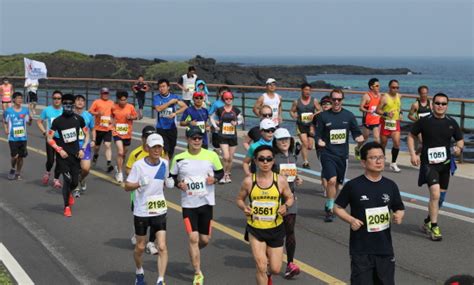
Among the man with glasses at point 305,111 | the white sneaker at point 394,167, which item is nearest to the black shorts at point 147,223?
the man with glasses at point 305,111

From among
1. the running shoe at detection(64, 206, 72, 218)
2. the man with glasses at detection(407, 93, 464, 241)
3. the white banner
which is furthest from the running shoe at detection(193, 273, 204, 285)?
the white banner

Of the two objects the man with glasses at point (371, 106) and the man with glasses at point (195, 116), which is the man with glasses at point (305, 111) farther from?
the man with glasses at point (195, 116)

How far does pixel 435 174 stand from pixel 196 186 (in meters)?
3.47

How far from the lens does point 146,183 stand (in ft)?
24.7

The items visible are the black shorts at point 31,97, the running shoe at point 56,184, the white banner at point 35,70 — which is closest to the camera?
the running shoe at point 56,184

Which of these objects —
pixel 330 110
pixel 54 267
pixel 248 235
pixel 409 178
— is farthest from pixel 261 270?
pixel 409 178

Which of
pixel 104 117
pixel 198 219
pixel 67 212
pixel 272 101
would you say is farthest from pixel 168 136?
pixel 198 219

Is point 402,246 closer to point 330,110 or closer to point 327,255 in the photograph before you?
point 327,255

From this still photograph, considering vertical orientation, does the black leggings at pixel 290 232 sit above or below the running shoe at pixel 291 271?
above

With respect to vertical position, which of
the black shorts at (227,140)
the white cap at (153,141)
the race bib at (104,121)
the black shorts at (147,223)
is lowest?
the black shorts at (147,223)

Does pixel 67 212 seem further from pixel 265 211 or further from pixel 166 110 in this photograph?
pixel 265 211

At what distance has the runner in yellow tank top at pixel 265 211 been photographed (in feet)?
22.4

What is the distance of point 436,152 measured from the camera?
947 cm

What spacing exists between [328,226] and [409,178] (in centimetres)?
414
